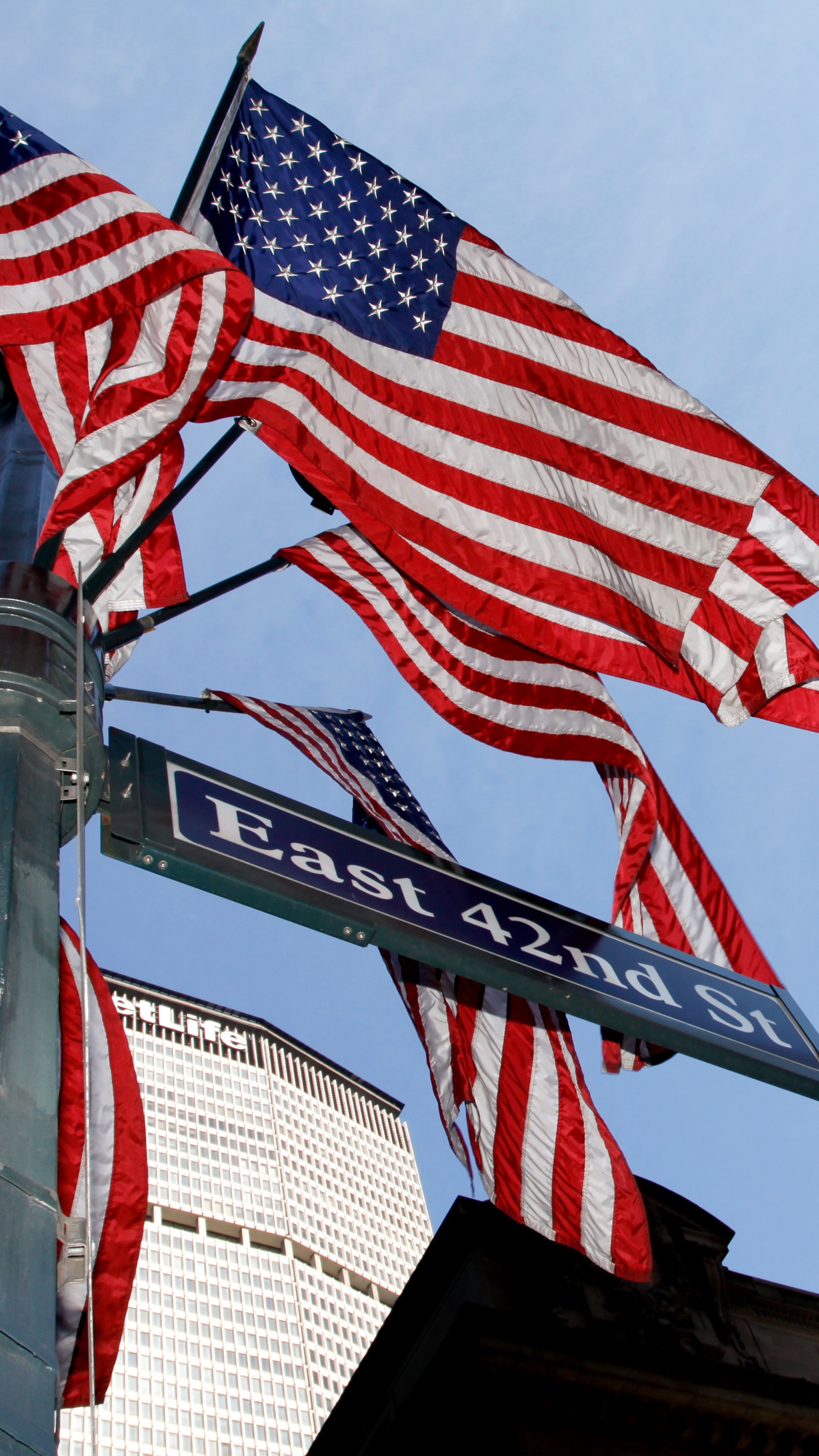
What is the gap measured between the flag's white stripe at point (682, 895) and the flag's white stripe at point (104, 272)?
4640mm

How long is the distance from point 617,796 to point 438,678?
61.8 inches

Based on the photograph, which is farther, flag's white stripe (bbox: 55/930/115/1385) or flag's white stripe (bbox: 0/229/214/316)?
flag's white stripe (bbox: 0/229/214/316)

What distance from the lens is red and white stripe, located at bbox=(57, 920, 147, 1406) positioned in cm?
456

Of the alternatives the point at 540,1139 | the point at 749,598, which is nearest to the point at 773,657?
the point at 749,598

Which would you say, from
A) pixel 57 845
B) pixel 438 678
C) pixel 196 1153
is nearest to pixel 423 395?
pixel 438 678

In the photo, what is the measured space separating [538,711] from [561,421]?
5.61 ft

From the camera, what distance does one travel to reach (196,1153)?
11488 cm

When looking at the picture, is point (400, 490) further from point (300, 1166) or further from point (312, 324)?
point (300, 1166)

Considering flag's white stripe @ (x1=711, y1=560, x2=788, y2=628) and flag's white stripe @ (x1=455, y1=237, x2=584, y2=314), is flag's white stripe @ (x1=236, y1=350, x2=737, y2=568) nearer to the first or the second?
flag's white stripe @ (x1=711, y1=560, x2=788, y2=628)

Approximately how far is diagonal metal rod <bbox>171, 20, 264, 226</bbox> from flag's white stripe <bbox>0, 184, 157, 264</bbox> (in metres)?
1.01

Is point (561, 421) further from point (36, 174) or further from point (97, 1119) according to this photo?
point (97, 1119)

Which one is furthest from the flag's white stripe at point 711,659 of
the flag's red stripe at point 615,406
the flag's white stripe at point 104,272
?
the flag's white stripe at point 104,272

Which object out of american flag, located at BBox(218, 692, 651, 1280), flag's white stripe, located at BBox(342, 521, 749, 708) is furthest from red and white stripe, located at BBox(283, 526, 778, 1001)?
american flag, located at BBox(218, 692, 651, 1280)

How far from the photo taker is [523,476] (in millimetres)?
7281
